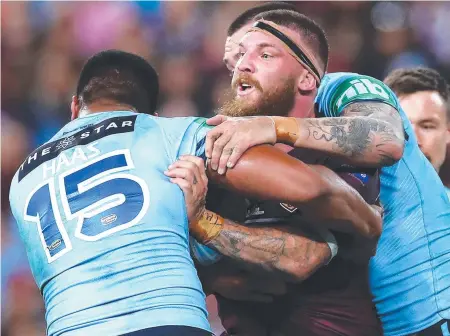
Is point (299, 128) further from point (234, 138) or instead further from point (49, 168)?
point (49, 168)

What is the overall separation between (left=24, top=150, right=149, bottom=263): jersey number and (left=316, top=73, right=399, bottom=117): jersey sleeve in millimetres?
1114

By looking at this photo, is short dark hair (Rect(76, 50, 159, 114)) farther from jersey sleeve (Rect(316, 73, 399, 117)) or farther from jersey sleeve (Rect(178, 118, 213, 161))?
jersey sleeve (Rect(316, 73, 399, 117))

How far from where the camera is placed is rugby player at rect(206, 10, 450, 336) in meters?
3.29

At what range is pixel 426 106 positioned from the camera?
496cm

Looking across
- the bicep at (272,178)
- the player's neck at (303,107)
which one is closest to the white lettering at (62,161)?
the bicep at (272,178)

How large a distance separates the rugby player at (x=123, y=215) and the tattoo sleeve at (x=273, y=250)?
13 cm

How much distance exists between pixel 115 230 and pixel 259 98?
1.16m

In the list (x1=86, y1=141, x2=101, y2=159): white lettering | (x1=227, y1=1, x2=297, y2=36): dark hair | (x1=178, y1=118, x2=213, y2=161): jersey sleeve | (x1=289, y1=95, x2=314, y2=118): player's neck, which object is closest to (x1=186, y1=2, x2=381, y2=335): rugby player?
(x1=178, y1=118, x2=213, y2=161): jersey sleeve

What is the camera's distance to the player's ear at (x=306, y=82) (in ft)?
12.8

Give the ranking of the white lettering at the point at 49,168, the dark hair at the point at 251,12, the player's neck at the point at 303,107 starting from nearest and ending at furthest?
the white lettering at the point at 49,168 → the player's neck at the point at 303,107 → the dark hair at the point at 251,12

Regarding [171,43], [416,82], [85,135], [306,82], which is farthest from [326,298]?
[171,43]

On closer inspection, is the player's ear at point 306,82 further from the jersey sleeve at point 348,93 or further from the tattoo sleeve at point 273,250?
the tattoo sleeve at point 273,250

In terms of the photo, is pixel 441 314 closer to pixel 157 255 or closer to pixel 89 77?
pixel 157 255

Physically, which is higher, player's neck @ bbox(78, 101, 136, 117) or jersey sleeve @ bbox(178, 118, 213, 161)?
player's neck @ bbox(78, 101, 136, 117)
